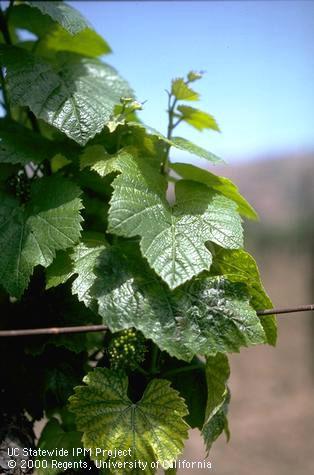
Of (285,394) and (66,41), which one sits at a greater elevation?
(66,41)

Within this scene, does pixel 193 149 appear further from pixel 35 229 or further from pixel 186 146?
pixel 35 229

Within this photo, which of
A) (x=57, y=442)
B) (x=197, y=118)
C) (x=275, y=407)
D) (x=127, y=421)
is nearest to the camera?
(x=127, y=421)

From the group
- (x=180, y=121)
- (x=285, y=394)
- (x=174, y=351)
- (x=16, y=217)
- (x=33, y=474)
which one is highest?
Answer: (x=180, y=121)

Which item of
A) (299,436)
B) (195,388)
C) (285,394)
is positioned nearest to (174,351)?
(195,388)

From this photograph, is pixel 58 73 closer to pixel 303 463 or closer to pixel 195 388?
pixel 195 388

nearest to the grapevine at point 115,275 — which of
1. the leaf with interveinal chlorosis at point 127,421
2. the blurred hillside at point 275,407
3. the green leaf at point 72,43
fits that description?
the leaf with interveinal chlorosis at point 127,421

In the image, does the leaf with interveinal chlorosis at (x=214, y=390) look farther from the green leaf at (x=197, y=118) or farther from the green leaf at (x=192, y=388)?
the green leaf at (x=197, y=118)

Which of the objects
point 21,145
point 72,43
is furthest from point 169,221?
point 72,43
